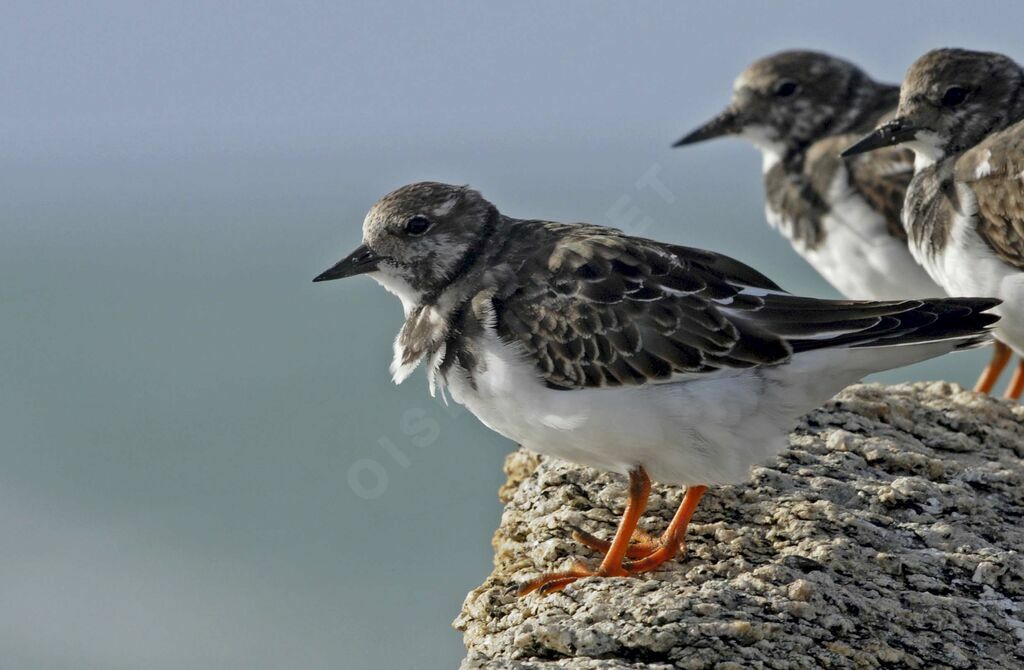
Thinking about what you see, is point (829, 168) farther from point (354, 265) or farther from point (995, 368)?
point (354, 265)

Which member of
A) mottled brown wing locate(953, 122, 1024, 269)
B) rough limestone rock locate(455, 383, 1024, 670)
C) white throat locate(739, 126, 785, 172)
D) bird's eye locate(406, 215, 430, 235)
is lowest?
rough limestone rock locate(455, 383, 1024, 670)

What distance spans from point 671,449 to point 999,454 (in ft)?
9.70

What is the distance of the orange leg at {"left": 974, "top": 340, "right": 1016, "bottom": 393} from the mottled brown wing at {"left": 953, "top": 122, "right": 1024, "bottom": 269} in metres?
2.26

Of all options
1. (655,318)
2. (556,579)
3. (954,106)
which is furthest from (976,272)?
(556,579)

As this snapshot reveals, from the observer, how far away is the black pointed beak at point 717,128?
1345cm

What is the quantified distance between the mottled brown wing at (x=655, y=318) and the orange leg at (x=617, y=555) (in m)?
0.59

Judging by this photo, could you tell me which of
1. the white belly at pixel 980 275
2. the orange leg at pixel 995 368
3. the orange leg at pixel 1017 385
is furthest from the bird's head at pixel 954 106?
the orange leg at pixel 1017 385

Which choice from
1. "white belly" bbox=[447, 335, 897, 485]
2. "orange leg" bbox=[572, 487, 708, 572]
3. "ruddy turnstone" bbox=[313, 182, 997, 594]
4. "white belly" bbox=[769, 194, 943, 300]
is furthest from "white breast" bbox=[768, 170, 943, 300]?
"orange leg" bbox=[572, 487, 708, 572]

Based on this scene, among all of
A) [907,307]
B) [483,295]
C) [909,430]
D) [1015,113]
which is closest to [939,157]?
[1015,113]

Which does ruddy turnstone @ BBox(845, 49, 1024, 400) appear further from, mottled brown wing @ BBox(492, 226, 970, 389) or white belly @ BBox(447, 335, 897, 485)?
white belly @ BBox(447, 335, 897, 485)

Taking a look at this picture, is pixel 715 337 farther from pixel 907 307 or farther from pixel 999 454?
pixel 999 454

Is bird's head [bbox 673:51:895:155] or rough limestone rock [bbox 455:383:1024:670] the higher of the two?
bird's head [bbox 673:51:895:155]

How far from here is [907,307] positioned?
670 cm

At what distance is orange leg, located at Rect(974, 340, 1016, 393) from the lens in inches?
445
